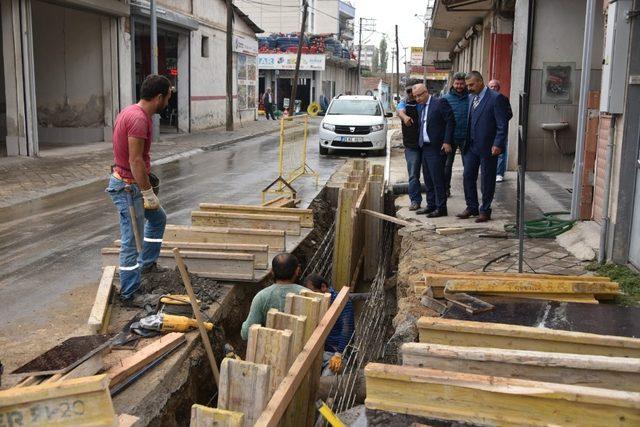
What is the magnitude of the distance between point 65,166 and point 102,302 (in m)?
11.5

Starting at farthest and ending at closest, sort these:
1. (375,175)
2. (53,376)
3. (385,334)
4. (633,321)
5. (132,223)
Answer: (375,175) < (385,334) < (132,223) < (633,321) < (53,376)

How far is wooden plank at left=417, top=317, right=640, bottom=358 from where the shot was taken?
3.90 metres

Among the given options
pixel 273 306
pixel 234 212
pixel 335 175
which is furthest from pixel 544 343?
pixel 335 175

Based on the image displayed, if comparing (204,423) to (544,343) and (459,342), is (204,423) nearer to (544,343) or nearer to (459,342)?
(459,342)

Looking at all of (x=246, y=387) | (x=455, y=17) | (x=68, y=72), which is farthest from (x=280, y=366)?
(x=68, y=72)

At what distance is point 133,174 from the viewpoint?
5656 millimetres

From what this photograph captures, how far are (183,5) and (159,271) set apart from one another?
72.4ft

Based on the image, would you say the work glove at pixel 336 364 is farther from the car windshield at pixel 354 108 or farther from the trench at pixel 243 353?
the car windshield at pixel 354 108

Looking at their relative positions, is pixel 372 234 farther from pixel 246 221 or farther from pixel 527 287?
pixel 527 287

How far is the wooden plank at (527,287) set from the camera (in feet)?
16.2

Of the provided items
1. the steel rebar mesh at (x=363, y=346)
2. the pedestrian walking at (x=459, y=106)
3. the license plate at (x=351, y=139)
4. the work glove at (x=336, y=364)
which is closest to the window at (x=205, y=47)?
the license plate at (x=351, y=139)

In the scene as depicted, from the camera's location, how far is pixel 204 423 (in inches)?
128

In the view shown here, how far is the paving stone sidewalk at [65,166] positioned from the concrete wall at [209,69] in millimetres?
3970

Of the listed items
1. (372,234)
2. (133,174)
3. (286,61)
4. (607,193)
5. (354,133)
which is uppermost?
(286,61)
